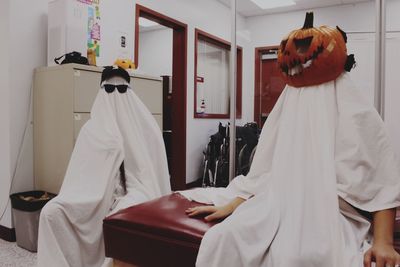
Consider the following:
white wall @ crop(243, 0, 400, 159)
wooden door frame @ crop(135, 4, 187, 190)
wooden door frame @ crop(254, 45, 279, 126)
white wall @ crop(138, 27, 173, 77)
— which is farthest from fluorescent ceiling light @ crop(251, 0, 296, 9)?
white wall @ crop(138, 27, 173, 77)

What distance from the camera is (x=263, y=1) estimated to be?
16.5ft

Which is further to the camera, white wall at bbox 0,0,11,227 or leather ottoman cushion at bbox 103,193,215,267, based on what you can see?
white wall at bbox 0,0,11,227

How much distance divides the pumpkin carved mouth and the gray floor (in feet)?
7.14

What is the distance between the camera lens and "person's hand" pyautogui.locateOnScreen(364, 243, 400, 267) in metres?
1.01

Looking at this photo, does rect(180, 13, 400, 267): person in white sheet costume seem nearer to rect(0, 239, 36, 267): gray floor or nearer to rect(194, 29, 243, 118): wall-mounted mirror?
rect(0, 239, 36, 267): gray floor

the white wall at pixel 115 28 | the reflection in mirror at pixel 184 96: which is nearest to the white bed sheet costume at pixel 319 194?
the white wall at pixel 115 28

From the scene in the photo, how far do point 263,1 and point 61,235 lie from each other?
14.5ft

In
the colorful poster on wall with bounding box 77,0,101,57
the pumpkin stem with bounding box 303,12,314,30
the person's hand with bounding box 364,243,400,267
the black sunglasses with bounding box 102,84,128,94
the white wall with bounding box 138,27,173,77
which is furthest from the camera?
the white wall with bounding box 138,27,173,77

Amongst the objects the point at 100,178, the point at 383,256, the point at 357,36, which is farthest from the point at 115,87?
the point at 357,36

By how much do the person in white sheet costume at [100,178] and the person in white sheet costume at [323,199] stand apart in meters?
0.83

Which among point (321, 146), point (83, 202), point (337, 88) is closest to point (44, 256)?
point (83, 202)

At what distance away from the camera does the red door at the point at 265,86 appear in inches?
193

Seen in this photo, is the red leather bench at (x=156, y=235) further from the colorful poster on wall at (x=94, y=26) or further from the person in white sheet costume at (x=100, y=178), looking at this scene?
the colorful poster on wall at (x=94, y=26)

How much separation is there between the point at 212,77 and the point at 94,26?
104 inches
